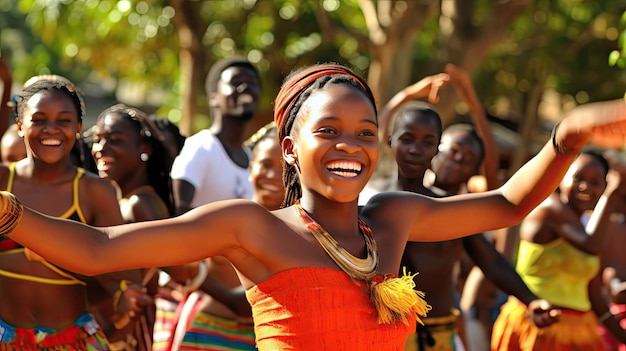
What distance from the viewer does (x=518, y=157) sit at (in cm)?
1745

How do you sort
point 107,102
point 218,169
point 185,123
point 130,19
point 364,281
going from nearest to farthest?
1. point 364,281
2. point 218,169
3. point 185,123
4. point 130,19
5. point 107,102

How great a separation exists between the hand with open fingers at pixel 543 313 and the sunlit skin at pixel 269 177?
1.45 meters

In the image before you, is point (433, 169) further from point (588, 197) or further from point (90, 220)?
point (90, 220)

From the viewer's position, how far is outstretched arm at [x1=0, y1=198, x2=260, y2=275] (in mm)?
2830

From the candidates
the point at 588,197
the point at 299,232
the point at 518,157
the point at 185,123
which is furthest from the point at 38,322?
the point at 518,157

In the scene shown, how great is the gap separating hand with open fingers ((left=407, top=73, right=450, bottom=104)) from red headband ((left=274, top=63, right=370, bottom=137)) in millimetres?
2995

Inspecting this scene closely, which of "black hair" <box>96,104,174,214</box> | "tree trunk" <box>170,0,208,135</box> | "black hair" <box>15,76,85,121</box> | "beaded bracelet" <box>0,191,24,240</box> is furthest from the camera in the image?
"tree trunk" <box>170,0,208,135</box>

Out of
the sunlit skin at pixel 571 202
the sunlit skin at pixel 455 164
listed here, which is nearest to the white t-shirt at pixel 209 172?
the sunlit skin at pixel 455 164

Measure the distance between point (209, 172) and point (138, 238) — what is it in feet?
11.3

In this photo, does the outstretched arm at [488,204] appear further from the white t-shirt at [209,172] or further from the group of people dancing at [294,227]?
the white t-shirt at [209,172]

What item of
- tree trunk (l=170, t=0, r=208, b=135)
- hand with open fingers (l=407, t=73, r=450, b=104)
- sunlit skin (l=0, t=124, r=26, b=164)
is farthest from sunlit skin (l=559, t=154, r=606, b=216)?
tree trunk (l=170, t=0, r=208, b=135)

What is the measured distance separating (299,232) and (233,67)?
3869 mm

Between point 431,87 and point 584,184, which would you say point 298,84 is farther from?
point 584,184

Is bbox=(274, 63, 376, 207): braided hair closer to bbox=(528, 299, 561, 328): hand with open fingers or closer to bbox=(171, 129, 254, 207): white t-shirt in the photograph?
bbox=(528, 299, 561, 328): hand with open fingers
